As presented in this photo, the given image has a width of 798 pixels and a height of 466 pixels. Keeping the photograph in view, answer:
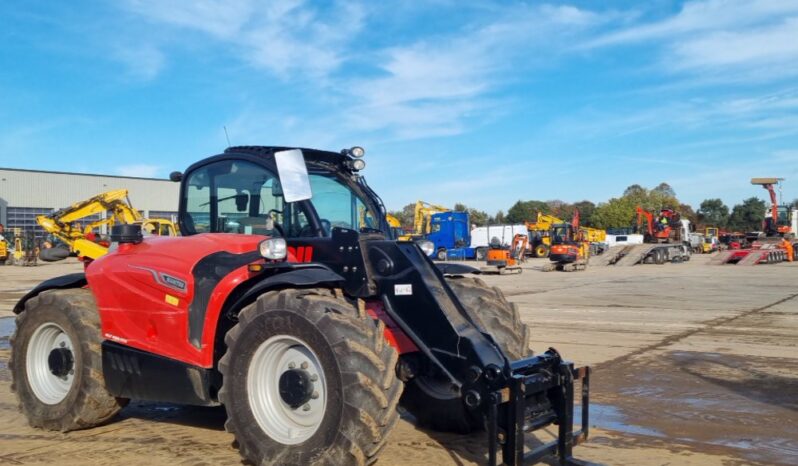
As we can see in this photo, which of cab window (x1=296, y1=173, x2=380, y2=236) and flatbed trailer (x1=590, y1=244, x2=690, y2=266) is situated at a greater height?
cab window (x1=296, y1=173, x2=380, y2=236)

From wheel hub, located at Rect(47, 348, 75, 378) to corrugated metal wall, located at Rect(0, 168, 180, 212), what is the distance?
165 feet

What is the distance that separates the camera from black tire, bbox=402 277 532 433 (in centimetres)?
500

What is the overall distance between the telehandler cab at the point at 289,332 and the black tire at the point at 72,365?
0.04 ft

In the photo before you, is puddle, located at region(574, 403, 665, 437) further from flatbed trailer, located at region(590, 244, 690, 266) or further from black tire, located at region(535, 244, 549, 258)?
black tire, located at region(535, 244, 549, 258)

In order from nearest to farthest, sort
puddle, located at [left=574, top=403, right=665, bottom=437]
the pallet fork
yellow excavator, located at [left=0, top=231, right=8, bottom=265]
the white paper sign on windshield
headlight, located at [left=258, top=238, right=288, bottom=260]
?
1. the pallet fork
2. headlight, located at [left=258, top=238, right=288, bottom=260]
3. the white paper sign on windshield
4. puddle, located at [left=574, top=403, right=665, bottom=437]
5. yellow excavator, located at [left=0, top=231, right=8, bottom=265]

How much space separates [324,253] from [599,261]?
36.8m

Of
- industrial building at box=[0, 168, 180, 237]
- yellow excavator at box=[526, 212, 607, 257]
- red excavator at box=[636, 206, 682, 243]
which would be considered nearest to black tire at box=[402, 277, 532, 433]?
yellow excavator at box=[526, 212, 607, 257]

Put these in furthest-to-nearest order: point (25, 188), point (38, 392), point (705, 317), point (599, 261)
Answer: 1. point (25, 188)
2. point (599, 261)
3. point (705, 317)
4. point (38, 392)

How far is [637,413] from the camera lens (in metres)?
6.28

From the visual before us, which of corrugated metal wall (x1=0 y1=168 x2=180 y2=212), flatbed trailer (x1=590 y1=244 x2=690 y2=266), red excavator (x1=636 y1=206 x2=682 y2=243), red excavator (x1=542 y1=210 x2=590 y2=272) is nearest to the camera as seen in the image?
red excavator (x1=542 y1=210 x2=590 y2=272)

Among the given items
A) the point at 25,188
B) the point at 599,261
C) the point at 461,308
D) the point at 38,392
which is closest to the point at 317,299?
the point at 461,308

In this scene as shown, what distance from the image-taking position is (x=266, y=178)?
5.38m

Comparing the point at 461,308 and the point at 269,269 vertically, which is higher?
the point at 269,269

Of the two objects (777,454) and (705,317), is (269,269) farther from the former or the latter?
(705,317)
